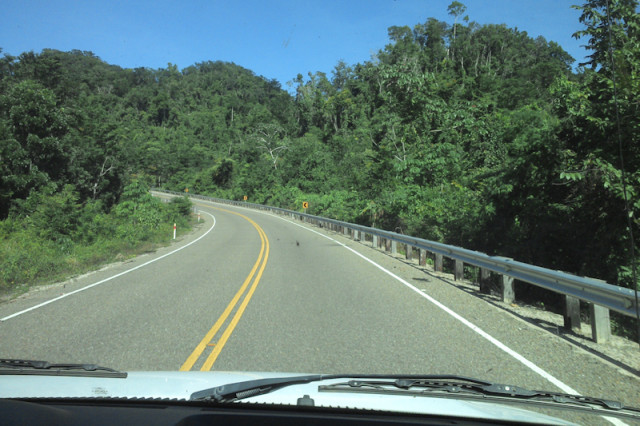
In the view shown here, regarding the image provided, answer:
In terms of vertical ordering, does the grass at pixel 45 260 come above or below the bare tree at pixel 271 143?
below

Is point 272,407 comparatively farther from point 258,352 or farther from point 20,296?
point 20,296

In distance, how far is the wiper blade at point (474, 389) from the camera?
123 inches

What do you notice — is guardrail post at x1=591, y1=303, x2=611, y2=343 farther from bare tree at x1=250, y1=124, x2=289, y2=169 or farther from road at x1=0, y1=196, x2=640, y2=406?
bare tree at x1=250, y1=124, x2=289, y2=169

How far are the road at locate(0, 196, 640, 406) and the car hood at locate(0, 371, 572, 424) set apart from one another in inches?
64.2

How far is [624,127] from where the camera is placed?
33.8 feet

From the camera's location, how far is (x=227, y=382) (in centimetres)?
359

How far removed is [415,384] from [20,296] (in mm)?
10388

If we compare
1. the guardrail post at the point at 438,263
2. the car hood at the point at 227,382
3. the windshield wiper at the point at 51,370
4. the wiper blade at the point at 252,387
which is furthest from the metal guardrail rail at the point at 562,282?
the windshield wiper at the point at 51,370

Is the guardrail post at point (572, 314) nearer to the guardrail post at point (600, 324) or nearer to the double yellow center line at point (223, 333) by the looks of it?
the guardrail post at point (600, 324)

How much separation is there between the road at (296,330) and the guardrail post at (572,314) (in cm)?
50

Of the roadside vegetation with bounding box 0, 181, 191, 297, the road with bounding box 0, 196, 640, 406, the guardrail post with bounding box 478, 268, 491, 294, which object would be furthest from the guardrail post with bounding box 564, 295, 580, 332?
the roadside vegetation with bounding box 0, 181, 191, 297

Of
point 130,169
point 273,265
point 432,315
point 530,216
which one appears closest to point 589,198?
point 530,216

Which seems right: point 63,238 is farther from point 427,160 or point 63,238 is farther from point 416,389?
point 416,389

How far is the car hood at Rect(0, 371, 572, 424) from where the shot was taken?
2742 mm
